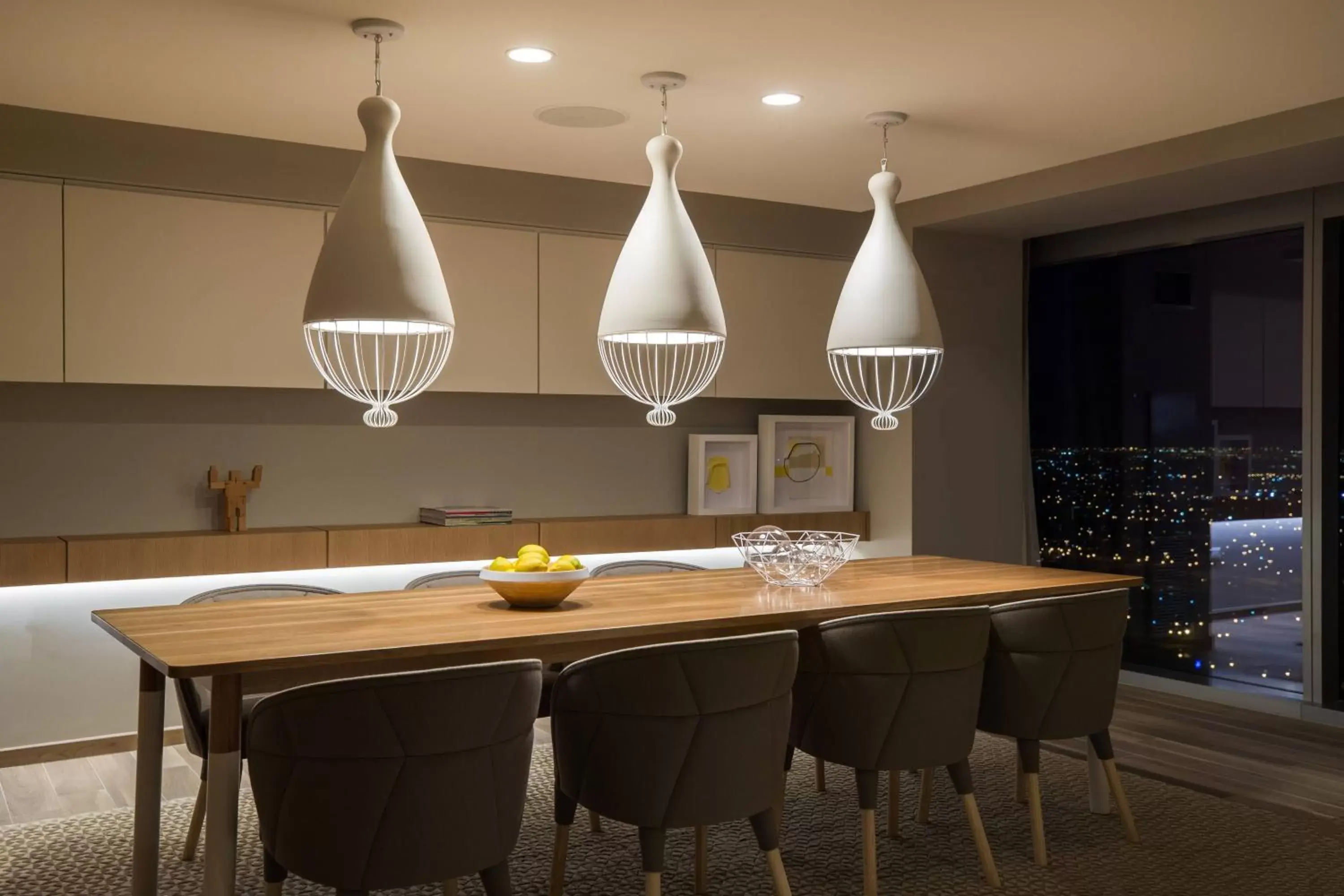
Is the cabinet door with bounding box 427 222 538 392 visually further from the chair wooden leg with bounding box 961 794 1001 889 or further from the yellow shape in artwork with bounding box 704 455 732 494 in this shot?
the chair wooden leg with bounding box 961 794 1001 889

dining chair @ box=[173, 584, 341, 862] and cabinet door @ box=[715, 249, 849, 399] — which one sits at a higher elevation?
cabinet door @ box=[715, 249, 849, 399]

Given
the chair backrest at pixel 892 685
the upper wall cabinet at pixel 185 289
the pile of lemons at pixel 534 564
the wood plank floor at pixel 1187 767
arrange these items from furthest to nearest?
the upper wall cabinet at pixel 185 289
the wood plank floor at pixel 1187 767
the pile of lemons at pixel 534 564
the chair backrest at pixel 892 685

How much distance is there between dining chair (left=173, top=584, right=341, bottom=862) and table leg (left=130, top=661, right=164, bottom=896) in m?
0.08

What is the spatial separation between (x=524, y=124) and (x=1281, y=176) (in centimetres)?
287

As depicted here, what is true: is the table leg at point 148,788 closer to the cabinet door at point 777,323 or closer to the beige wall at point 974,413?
the cabinet door at point 777,323

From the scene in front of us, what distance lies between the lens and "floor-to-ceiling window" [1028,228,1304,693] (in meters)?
5.12

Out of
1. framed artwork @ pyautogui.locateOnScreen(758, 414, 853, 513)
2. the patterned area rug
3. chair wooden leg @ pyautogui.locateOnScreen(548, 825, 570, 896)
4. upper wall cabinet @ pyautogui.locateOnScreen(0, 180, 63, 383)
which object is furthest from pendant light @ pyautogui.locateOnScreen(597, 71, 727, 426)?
framed artwork @ pyautogui.locateOnScreen(758, 414, 853, 513)

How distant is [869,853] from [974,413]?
337cm

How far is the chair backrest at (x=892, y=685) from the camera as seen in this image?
9.57ft

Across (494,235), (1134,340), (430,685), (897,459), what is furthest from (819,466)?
(430,685)

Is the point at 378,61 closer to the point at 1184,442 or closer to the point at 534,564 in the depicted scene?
the point at 534,564

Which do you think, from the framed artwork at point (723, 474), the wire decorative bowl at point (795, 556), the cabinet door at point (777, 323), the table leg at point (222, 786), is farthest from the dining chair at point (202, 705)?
the cabinet door at point (777, 323)

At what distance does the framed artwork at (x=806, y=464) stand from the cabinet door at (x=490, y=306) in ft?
4.18

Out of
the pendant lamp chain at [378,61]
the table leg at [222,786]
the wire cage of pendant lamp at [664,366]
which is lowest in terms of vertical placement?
the table leg at [222,786]
